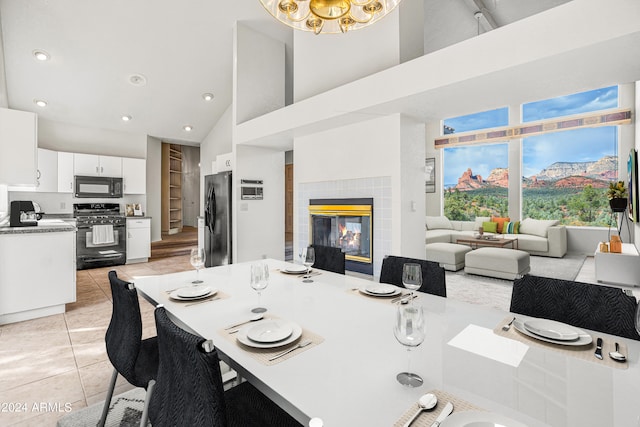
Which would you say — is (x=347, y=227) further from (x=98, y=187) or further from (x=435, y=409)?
(x=98, y=187)

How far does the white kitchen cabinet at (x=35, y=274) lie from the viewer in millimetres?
2918

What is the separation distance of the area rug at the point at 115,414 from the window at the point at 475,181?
825 cm

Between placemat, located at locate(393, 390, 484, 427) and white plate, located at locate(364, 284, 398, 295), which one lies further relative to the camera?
white plate, located at locate(364, 284, 398, 295)

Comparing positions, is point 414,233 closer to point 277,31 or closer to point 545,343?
point 545,343

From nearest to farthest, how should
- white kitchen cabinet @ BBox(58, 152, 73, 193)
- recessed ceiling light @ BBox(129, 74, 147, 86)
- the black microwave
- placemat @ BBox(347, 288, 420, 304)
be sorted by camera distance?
placemat @ BBox(347, 288, 420, 304) < recessed ceiling light @ BBox(129, 74, 147, 86) < white kitchen cabinet @ BBox(58, 152, 73, 193) < the black microwave

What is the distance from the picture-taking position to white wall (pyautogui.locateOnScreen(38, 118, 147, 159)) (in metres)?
5.56

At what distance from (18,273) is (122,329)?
249 cm

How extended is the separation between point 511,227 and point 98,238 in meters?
8.28

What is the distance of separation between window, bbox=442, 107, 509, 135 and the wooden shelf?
25.7 feet

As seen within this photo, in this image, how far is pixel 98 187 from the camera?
18.7 feet

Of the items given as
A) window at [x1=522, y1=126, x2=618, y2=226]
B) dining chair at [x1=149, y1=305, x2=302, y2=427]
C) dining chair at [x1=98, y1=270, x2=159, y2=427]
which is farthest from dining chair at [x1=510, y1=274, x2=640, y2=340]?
window at [x1=522, y1=126, x2=618, y2=226]

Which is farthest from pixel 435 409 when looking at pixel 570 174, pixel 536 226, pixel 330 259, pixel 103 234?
pixel 570 174

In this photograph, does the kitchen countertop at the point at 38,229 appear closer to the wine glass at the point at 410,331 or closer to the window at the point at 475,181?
the wine glass at the point at 410,331

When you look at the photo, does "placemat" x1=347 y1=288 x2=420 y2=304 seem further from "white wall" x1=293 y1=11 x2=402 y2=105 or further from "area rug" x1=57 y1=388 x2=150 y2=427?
"white wall" x1=293 y1=11 x2=402 y2=105
